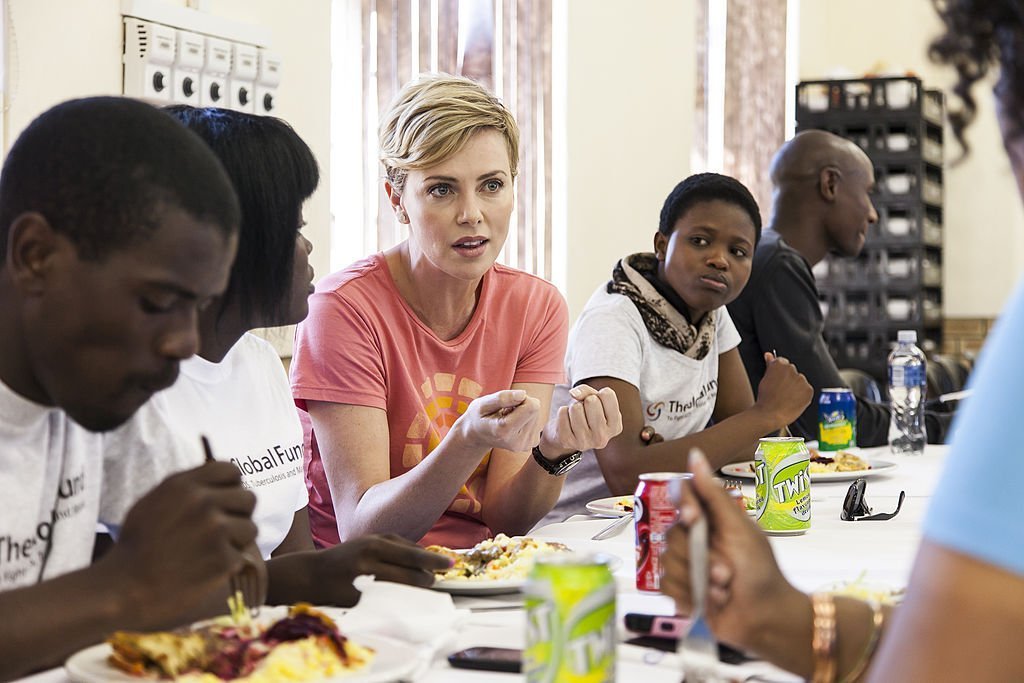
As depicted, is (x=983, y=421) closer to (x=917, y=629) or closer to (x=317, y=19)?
(x=917, y=629)

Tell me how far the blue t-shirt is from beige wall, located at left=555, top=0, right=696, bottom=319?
380cm

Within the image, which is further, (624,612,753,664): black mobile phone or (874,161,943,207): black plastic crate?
(874,161,943,207): black plastic crate

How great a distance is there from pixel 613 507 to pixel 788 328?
1.43 meters

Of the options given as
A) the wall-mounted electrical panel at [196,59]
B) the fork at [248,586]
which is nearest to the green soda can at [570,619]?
the fork at [248,586]

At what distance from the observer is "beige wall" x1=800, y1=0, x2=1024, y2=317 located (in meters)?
7.29

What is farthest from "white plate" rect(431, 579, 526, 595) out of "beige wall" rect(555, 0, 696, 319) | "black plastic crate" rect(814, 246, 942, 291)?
"black plastic crate" rect(814, 246, 942, 291)

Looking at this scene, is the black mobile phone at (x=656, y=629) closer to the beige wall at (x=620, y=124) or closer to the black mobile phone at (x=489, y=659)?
the black mobile phone at (x=489, y=659)

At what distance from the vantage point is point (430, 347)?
7.12 feet

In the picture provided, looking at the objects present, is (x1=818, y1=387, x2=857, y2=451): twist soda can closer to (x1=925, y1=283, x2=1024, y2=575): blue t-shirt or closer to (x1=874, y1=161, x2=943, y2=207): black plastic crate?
(x1=925, y1=283, x2=1024, y2=575): blue t-shirt

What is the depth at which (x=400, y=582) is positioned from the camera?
1353 millimetres

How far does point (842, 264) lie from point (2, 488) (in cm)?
603

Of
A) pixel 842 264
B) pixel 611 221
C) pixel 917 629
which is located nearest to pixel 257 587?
pixel 917 629

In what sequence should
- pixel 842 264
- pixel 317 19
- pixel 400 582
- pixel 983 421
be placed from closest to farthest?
pixel 983 421 < pixel 400 582 < pixel 317 19 < pixel 842 264

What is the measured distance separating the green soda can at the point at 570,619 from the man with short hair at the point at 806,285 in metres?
2.45
